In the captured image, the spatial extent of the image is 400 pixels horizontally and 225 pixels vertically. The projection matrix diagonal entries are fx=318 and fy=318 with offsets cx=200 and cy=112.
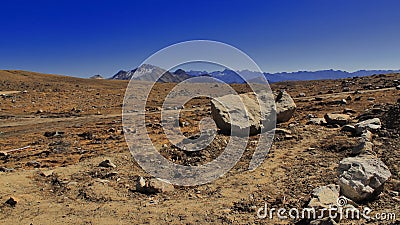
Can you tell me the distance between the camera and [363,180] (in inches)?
242

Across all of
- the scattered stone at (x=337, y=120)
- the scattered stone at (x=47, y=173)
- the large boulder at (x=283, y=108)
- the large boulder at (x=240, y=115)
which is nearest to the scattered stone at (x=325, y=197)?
the large boulder at (x=240, y=115)

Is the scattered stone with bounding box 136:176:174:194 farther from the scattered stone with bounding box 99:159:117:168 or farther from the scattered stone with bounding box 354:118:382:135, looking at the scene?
the scattered stone with bounding box 354:118:382:135

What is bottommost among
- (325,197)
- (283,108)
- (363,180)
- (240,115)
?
(325,197)

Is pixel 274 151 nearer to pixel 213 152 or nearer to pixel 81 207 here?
pixel 213 152

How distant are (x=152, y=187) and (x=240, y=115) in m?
5.18

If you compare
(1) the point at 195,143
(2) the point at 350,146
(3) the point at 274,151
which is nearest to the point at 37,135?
(1) the point at 195,143

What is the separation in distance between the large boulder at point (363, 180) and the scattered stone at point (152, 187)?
373 centimetres

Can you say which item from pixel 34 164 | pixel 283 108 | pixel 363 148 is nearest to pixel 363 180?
pixel 363 148

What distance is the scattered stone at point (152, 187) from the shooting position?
23.8 ft

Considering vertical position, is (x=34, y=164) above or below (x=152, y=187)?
below

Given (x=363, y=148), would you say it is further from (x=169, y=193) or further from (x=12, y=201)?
(x=12, y=201)

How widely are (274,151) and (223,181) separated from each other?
282cm

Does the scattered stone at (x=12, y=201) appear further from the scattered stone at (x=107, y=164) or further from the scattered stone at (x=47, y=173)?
the scattered stone at (x=107, y=164)

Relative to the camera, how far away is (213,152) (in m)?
9.76
